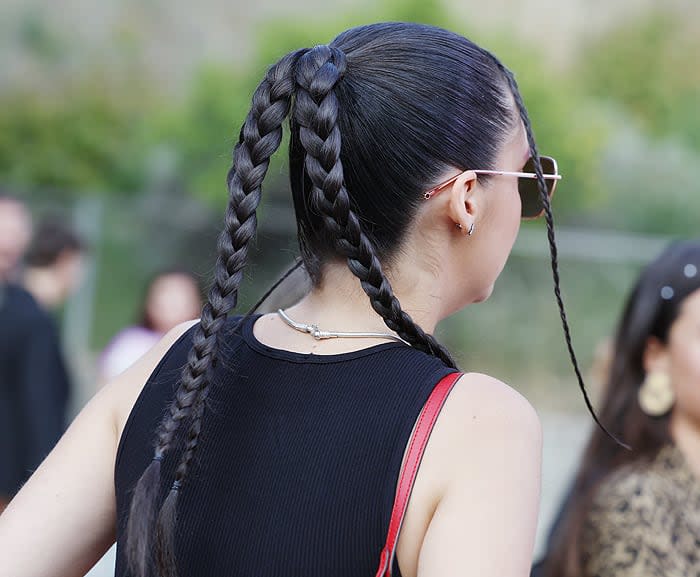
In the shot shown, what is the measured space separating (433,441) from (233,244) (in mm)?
426

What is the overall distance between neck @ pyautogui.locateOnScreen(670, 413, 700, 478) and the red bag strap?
5.52ft

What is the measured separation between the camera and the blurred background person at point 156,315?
17.5 feet

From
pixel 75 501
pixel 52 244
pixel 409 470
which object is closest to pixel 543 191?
pixel 409 470

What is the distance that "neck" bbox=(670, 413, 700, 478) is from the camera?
2.81 metres

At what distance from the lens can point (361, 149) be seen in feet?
4.81

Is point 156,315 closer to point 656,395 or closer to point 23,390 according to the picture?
point 23,390

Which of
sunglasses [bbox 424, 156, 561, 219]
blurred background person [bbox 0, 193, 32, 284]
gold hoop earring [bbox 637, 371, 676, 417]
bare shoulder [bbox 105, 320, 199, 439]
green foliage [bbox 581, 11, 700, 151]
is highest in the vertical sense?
sunglasses [bbox 424, 156, 561, 219]

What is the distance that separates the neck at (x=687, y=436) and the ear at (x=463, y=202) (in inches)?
62.4

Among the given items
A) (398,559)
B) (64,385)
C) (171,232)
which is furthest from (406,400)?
(171,232)

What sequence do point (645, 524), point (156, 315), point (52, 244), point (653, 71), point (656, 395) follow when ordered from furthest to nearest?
point (653, 71) < point (52, 244) < point (156, 315) < point (656, 395) < point (645, 524)

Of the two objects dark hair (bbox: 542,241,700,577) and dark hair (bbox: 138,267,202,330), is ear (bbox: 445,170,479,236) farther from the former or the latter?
dark hair (bbox: 138,267,202,330)

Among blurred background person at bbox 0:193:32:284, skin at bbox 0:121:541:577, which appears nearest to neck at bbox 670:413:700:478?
skin at bbox 0:121:541:577

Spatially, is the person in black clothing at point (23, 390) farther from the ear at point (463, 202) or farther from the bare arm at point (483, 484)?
the bare arm at point (483, 484)

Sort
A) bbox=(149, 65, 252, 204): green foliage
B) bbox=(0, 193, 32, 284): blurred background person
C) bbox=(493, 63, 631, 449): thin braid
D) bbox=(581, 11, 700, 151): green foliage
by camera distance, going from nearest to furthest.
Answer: bbox=(493, 63, 631, 449): thin braid < bbox=(0, 193, 32, 284): blurred background person < bbox=(149, 65, 252, 204): green foliage < bbox=(581, 11, 700, 151): green foliage
